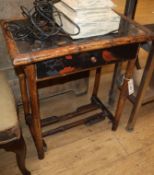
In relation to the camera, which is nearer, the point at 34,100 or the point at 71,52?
the point at 71,52

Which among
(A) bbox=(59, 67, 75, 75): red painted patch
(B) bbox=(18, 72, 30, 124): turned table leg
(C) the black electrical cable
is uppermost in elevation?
(C) the black electrical cable

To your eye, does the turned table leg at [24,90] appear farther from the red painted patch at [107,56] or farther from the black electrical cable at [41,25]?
the red painted patch at [107,56]

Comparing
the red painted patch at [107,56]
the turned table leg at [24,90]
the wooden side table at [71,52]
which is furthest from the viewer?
the turned table leg at [24,90]

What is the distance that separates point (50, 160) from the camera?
49.7 inches

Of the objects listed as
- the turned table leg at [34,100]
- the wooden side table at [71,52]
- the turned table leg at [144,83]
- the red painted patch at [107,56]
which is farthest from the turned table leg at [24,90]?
the turned table leg at [144,83]

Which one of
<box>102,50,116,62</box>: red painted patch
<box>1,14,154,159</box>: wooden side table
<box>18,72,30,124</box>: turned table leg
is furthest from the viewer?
<box>18,72,30,124</box>: turned table leg

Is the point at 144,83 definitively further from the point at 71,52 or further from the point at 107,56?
the point at 71,52

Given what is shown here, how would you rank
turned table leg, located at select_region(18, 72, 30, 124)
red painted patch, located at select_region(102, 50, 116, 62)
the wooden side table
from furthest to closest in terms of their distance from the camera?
turned table leg, located at select_region(18, 72, 30, 124) → red painted patch, located at select_region(102, 50, 116, 62) → the wooden side table

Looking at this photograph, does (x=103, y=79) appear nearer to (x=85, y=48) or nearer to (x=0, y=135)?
(x=85, y=48)

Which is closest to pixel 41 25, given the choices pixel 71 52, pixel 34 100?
Answer: pixel 71 52

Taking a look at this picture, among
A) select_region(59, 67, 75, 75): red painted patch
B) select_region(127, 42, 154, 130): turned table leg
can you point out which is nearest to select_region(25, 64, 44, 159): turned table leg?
select_region(59, 67, 75, 75): red painted patch

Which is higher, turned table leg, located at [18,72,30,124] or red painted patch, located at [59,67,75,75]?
red painted patch, located at [59,67,75,75]

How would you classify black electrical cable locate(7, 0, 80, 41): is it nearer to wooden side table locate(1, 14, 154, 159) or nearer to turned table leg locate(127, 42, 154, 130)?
wooden side table locate(1, 14, 154, 159)

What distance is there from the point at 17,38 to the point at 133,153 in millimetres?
952
